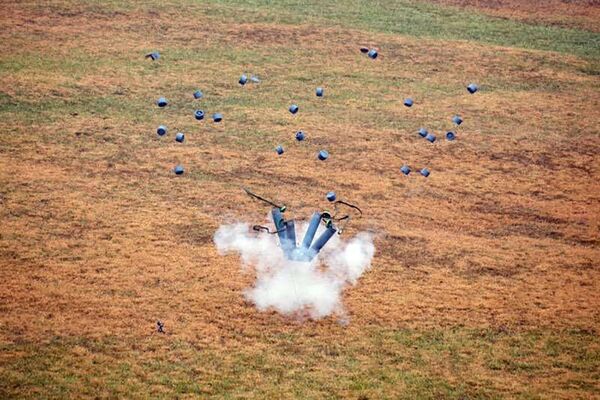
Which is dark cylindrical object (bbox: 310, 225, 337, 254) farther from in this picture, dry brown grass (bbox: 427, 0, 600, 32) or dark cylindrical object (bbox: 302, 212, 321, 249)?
dry brown grass (bbox: 427, 0, 600, 32)

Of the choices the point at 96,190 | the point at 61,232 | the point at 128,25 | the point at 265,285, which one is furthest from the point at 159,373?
the point at 128,25

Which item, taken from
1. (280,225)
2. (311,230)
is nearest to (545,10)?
(311,230)

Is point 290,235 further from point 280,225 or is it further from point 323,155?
point 323,155

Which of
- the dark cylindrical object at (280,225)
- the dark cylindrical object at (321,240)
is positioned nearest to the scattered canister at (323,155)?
the dark cylindrical object at (280,225)

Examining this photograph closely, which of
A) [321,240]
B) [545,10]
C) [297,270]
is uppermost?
[545,10]

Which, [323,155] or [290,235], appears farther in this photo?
[323,155]

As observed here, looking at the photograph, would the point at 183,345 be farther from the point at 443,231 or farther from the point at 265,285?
the point at 443,231

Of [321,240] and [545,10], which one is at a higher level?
[545,10]

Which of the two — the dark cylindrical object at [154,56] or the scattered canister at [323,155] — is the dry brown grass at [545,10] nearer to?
the dark cylindrical object at [154,56]
